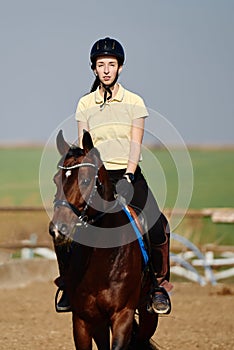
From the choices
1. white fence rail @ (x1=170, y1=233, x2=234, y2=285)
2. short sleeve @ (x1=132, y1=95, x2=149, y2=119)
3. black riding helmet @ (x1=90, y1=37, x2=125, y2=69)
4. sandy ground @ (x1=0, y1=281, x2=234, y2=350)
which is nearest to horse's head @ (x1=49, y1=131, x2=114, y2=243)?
short sleeve @ (x1=132, y1=95, x2=149, y2=119)

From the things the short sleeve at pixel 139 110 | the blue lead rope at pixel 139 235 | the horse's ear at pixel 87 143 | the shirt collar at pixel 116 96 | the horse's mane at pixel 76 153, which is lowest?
the blue lead rope at pixel 139 235

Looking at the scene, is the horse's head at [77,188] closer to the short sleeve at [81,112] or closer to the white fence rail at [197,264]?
the short sleeve at [81,112]

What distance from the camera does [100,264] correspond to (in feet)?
20.5

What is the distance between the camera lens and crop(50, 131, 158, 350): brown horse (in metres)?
5.91

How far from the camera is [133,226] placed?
21.2 ft

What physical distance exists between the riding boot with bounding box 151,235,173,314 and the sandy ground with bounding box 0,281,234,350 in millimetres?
2465

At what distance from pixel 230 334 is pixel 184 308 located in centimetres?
291

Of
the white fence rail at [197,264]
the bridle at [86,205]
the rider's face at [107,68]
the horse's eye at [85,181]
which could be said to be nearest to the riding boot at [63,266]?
the bridle at [86,205]

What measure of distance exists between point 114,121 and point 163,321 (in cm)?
595

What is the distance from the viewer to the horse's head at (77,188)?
5527 millimetres

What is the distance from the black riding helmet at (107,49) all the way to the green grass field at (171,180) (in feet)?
2.83

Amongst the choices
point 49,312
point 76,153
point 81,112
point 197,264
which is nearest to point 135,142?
point 81,112

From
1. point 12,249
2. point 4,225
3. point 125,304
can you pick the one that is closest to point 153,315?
point 125,304

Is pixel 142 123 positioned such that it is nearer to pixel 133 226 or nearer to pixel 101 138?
pixel 101 138
